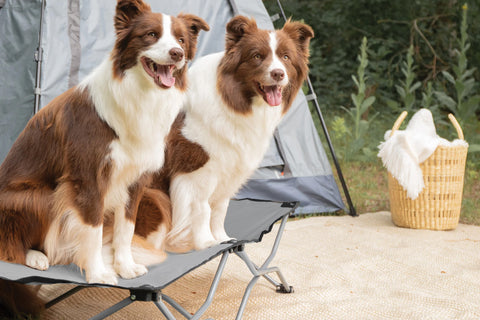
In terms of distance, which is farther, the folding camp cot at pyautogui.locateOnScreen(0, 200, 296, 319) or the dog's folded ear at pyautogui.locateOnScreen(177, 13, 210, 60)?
the dog's folded ear at pyautogui.locateOnScreen(177, 13, 210, 60)

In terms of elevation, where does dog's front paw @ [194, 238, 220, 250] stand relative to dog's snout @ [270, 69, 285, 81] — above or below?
below

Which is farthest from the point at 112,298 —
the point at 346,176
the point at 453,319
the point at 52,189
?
the point at 346,176

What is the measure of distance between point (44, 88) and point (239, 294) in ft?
5.32

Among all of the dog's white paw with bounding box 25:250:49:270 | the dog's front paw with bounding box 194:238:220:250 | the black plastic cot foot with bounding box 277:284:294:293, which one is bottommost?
the black plastic cot foot with bounding box 277:284:294:293

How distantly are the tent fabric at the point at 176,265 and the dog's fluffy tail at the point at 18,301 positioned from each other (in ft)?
0.87

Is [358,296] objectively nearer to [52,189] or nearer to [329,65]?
[52,189]

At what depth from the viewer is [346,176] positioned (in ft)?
17.5

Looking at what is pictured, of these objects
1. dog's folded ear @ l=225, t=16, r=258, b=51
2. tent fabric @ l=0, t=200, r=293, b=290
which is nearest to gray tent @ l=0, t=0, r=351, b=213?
dog's folded ear @ l=225, t=16, r=258, b=51

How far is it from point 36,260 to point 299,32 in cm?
148

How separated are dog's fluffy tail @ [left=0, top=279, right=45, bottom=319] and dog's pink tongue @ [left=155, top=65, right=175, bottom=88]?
0.98m

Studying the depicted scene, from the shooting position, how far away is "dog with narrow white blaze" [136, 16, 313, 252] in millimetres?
2389

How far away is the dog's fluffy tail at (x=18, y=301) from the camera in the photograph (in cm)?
211

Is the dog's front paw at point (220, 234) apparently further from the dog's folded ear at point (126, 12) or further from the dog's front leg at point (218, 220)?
the dog's folded ear at point (126, 12)

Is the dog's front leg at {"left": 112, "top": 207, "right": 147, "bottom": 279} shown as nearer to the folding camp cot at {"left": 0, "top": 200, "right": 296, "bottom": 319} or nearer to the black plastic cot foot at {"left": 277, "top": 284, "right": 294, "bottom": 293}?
the folding camp cot at {"left": 0, "top": 200, "right": 296, "bottom": 319}
